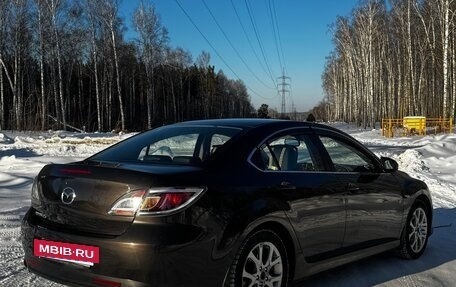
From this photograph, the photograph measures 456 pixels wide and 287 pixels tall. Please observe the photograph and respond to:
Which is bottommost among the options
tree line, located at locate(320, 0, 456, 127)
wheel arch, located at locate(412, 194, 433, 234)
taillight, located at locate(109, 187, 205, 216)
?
wheel arch, located at locate(412, 194, 433, 234)

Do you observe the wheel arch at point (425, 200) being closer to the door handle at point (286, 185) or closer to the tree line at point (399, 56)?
the door handle at point (286, 185)

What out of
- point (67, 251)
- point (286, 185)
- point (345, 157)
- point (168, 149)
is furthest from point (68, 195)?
point (345, 157)

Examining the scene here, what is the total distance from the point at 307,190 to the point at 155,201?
141cm

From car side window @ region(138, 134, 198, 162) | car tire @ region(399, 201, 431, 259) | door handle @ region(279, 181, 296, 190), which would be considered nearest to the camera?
door handle @ region(279, 181, 296, 190)

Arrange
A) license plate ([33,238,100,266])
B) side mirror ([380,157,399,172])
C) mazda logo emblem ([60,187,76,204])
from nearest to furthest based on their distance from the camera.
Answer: license plate ([33,238,100,266]), mazda logo emblem ([60,187,76,204]), side mirror ([380,157,399,172])

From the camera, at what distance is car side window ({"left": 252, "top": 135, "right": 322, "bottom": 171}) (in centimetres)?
413

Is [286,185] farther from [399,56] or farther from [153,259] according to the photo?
[399,56]

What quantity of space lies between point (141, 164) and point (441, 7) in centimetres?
3771

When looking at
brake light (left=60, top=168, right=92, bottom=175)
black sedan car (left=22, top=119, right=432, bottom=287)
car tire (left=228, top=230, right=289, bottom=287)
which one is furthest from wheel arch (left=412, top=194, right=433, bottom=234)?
brake light (left=60, top=168, right=92, bottom=175)

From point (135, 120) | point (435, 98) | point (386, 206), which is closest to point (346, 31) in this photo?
point (435, 98)

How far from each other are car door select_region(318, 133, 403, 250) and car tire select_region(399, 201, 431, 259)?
0.23 meters

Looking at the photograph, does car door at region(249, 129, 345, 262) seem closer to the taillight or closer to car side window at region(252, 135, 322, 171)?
car side window at region(252, 135, 322, 171)

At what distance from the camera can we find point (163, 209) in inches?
133

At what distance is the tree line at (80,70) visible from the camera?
43.3m
